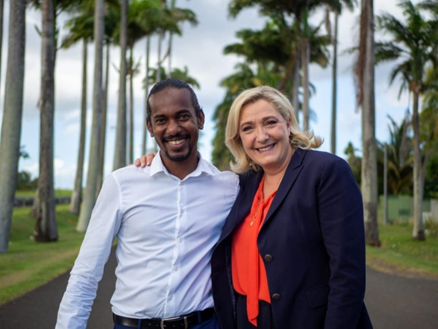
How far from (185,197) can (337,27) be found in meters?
30.6

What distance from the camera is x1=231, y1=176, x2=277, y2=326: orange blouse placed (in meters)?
3.06

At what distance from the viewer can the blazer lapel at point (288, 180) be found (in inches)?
120

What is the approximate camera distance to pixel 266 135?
3.29 meters

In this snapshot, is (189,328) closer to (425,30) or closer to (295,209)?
(295,209)

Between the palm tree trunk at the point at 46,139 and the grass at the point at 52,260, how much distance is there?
2.08 feet

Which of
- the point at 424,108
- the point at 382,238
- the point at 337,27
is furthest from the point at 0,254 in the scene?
the point at 337,27

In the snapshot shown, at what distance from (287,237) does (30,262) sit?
11151 millimetres

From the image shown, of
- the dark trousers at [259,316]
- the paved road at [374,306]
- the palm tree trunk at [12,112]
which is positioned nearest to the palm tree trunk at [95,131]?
the palm tree trunk at [12,112]

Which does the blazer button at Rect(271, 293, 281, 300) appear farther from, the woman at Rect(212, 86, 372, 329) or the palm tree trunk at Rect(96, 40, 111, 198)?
the palm tree trunk at Rect(96, 40, 111, 198)

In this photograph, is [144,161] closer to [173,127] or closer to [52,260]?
[173,127]

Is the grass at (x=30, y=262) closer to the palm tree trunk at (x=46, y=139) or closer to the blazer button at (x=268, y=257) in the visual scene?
the palm tree trunk at (x=46, y=139)

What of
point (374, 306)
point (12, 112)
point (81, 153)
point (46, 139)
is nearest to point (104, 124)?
point (81, 153)

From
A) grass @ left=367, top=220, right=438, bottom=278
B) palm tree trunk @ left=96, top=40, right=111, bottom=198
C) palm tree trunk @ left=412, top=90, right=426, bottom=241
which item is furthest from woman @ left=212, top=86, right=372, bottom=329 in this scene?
palm tree trunk @ left=96, top=40, right=111, bottom=198

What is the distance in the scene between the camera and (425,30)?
846 inches
